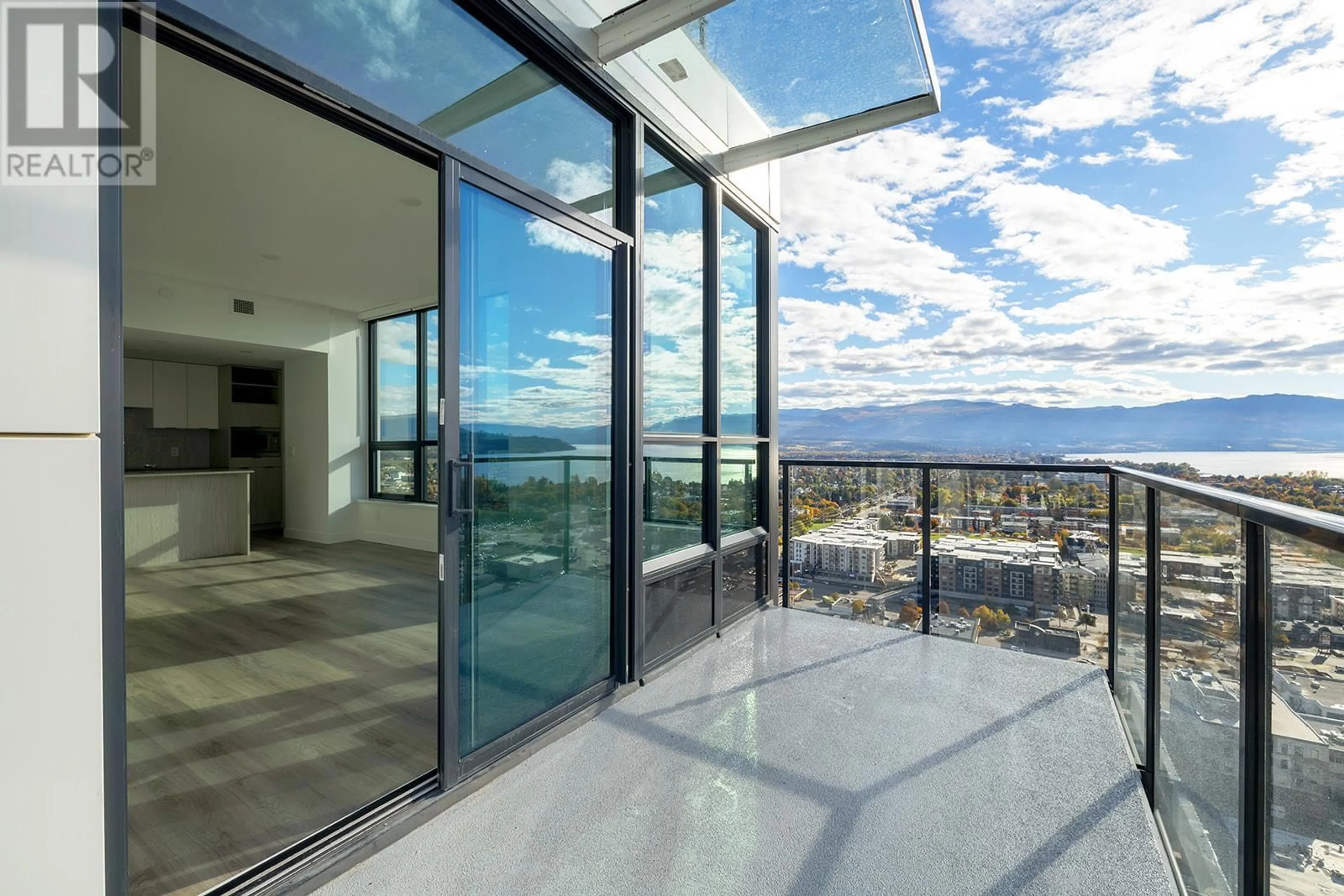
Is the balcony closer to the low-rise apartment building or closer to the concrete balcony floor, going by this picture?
the concrete balcony floor

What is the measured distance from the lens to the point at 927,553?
383 cm

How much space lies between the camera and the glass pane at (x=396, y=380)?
7090 millimetres

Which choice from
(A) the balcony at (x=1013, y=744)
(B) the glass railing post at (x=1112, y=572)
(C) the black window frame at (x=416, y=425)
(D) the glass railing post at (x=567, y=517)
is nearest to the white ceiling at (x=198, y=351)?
(C) the black window frame at (x=416, y=425)

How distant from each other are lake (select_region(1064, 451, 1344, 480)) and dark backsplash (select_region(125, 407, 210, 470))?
9.62 m

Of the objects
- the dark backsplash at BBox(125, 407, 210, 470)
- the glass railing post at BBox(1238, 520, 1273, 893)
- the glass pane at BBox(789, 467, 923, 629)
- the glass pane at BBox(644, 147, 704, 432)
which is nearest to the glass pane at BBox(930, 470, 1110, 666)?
the glass pane at BBox(789, 467, 923, 629)

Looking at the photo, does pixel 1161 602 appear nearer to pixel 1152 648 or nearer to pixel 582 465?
pixel 1152 648

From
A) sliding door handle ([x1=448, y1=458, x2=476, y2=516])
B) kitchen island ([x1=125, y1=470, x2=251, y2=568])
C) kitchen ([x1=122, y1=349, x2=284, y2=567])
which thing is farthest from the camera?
kitchen ([x1=122, y1=349, x2=284, y2=567])

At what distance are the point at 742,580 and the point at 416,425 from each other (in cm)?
478

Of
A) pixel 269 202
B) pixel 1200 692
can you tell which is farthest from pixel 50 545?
pixel 269 202

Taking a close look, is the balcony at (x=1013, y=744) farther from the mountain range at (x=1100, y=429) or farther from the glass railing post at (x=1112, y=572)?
the mountain range at (x=1100, y=429)

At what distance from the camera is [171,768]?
6.95 ft

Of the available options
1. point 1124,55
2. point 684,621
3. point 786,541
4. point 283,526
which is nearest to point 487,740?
point 684,621

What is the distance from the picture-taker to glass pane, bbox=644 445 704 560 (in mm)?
3072

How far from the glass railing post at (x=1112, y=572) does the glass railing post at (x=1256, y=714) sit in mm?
1938
